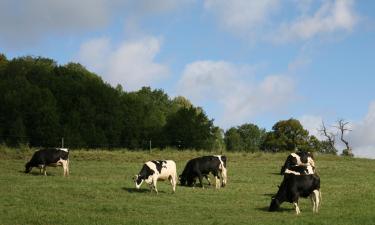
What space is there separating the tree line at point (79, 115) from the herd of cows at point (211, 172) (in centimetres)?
4178

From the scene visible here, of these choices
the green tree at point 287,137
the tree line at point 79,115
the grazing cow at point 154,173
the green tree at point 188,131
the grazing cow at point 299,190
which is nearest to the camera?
the grazing cow at point 299,190

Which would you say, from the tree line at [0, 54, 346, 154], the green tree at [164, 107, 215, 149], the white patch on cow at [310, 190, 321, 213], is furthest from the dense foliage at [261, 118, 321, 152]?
the white patch on cow at [310, 190, 321, 213]

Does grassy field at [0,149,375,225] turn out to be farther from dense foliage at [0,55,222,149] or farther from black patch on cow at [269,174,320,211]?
dense foliage at [0,55,222,149]

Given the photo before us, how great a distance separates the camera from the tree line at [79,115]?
3354 inches

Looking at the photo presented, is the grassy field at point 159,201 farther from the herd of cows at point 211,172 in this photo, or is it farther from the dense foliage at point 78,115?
the dense foliage at point 78,115

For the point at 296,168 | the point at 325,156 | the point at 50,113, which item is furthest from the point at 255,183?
the point at 50,113

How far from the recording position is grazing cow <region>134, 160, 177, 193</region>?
29.5 m

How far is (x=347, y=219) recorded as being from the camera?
2208 cm

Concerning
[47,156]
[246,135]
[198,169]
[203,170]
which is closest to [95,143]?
[47,156]

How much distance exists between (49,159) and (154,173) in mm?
10168

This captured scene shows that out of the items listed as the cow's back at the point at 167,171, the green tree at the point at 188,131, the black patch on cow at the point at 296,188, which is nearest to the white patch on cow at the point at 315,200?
the black patch on cow at the point at 296,188

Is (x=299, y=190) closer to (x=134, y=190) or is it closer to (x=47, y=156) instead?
(x=134, y=190)

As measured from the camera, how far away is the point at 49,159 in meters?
36.9

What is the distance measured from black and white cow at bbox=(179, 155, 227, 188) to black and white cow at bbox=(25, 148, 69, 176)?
312 inches
